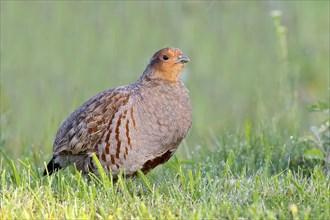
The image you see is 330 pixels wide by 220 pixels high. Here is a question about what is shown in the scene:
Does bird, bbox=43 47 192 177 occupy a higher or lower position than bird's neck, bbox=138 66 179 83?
lower

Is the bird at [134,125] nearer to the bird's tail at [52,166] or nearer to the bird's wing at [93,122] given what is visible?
the bird's wing at [93,122]

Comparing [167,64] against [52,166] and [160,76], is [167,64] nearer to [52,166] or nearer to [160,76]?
[160,76]

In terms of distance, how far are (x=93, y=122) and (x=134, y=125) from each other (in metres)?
0.37

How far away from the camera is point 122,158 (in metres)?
6.49

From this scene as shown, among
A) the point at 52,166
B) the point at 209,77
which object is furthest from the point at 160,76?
the point at 209,77

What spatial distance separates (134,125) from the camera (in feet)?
21.3

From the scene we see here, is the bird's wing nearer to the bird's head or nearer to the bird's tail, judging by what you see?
the bird's tail

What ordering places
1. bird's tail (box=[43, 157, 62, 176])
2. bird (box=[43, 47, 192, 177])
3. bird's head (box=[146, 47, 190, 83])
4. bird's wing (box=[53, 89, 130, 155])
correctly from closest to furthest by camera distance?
bird (box=[43, 47, 192, 177]) < bird's wing (box=[53, 89, 130, 155]) < bird's head (box=[146, 47, 190, 83]) < bird's tail (box=[43, 157, 62, 176])

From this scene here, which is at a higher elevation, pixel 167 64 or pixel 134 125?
pixel 167 64

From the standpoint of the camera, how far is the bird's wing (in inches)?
261

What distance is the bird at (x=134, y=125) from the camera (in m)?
6.50

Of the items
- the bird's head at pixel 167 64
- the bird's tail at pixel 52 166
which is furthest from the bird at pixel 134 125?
the bird's tail at pixel 52 166

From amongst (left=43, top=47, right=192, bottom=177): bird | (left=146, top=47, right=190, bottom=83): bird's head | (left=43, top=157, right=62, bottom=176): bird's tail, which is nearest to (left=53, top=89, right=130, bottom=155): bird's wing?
(left=43, top=47, right=192, bottom=177): bird

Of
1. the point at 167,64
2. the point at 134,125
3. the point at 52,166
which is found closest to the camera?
the point at 134,125
